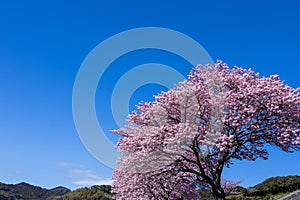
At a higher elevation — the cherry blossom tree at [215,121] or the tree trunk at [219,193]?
the cherry blossom tree at [215,121]

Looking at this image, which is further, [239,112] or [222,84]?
[222,84]

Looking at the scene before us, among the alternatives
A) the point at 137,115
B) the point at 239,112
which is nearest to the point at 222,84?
the point at 239,112

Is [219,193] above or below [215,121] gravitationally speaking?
below

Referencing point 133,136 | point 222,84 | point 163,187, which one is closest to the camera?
point 222,84

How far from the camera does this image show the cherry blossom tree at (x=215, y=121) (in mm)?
21141

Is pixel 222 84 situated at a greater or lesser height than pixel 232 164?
greater

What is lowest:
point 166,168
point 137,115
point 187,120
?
point 166,168

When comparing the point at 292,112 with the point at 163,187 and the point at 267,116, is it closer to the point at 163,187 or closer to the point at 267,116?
the point at 267,116

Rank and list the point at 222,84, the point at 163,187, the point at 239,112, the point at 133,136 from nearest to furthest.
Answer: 1. the point at 239,112
2. the point at 222,84
3. the point at 133,136
4. the point at 163,187

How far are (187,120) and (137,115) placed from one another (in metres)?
5.10

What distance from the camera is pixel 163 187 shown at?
3406 cm

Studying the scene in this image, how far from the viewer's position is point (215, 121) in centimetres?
2191

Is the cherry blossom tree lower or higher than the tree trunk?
higher

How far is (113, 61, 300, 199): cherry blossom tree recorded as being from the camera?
832 inches
